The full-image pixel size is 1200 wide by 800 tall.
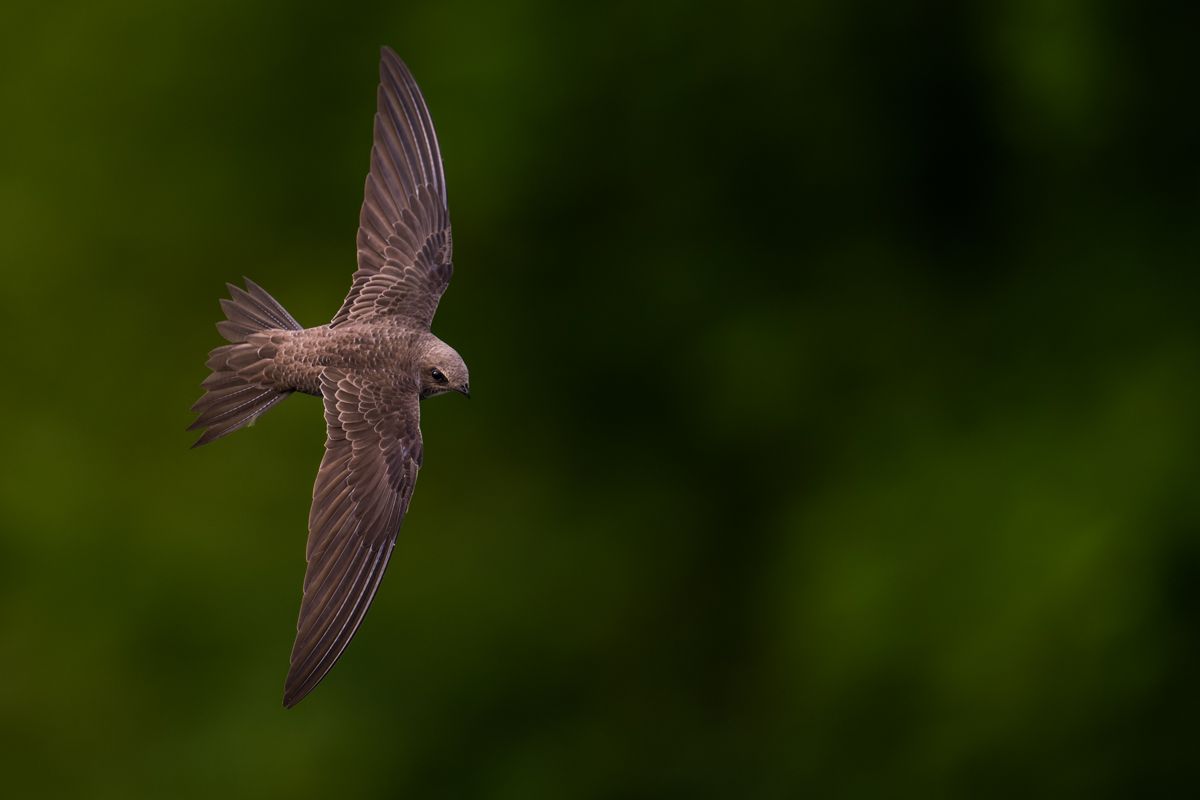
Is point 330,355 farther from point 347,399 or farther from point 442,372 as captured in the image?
point 442,372

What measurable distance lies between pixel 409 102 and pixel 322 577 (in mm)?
1016

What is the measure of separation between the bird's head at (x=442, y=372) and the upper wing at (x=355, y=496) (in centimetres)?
5

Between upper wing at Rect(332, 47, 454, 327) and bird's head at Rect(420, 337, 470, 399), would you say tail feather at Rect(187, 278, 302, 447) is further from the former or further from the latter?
bird's head at Rect(420, 337, 470, 399)

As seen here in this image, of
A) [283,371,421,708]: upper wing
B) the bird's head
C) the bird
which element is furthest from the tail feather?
the bird's head

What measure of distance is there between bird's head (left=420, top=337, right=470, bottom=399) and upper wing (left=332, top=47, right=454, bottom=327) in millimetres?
228

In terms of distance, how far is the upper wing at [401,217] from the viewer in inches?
114

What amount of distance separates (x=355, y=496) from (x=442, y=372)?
0.94ft

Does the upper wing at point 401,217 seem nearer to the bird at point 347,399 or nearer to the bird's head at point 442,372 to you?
the bird at point 347,399

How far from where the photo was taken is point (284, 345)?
105 inches

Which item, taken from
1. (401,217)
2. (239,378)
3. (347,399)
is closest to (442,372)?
(347,399)

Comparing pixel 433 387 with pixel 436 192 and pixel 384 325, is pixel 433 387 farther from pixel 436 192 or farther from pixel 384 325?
pixel 436 192

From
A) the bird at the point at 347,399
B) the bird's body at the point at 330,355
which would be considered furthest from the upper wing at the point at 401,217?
the bird's body at the point at 330,355

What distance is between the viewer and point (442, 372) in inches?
103

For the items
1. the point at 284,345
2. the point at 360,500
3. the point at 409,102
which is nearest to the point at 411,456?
the point at 360,500
